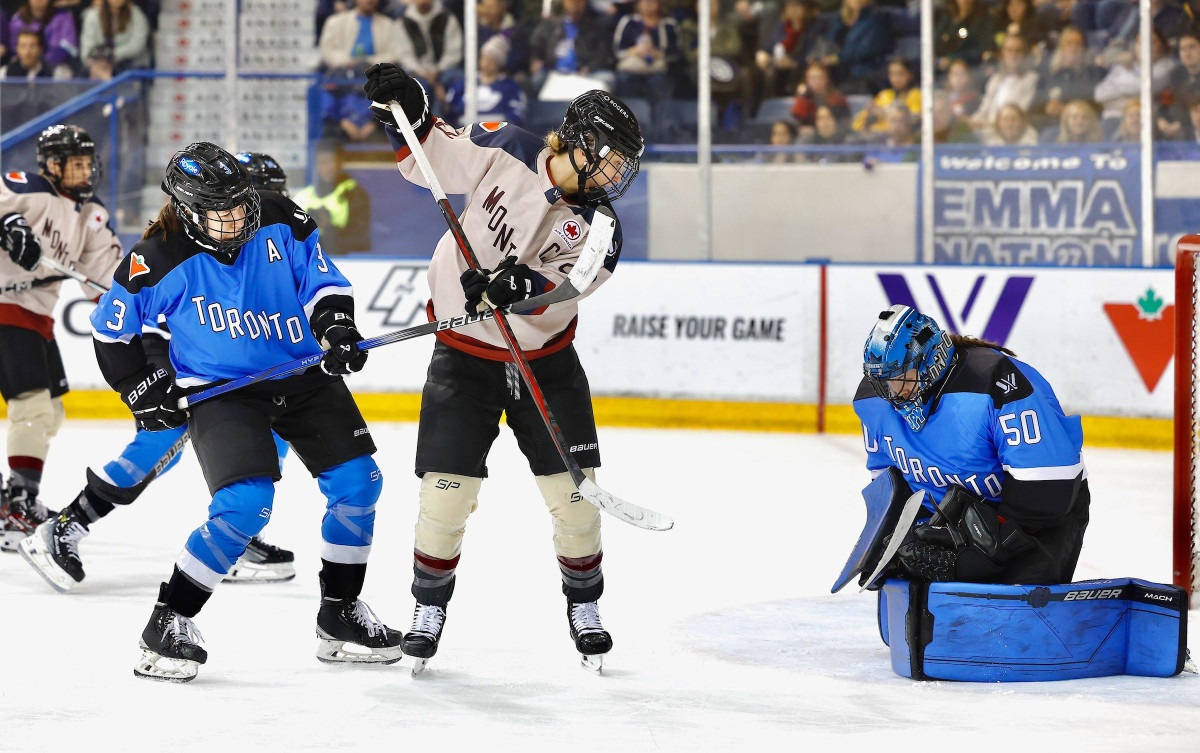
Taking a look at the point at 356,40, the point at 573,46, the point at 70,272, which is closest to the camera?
the point at 70,272

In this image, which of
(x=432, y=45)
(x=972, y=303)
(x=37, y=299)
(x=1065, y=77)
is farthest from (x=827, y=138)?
(x=37, y=299)

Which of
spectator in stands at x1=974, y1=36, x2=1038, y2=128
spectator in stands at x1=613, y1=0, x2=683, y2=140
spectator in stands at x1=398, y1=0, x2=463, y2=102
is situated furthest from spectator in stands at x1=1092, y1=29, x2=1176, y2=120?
spectator in stands at x1=398, y1=0, x2=463, y2=102

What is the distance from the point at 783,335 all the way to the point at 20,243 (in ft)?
11.6

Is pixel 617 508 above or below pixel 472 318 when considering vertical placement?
below

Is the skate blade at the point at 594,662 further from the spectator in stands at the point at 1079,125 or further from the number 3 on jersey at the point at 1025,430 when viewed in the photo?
the spectator in stands at the point at 1079,125

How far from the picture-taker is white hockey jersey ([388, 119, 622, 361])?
3.06 metres

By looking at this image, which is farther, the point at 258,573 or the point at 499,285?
the point at 258,573

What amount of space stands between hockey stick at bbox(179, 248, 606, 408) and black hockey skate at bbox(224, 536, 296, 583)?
1.05m

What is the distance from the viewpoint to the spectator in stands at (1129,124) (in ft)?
22.4

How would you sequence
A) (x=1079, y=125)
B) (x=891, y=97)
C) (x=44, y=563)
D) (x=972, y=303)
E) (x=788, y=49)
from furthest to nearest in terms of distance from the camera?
(x=788, y=49) → (x=891, y=97) → (x=1079, y=125) → (x=972, y=303) → (x=44, y=563)

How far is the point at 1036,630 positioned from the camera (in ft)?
9.88

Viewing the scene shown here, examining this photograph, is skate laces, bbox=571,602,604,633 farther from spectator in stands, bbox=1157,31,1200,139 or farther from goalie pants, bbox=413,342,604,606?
spectator in stands, bbox=1157,31,1200,139

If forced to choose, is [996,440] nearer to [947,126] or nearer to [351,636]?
[351,636]

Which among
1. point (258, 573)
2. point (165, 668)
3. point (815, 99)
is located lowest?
point (258, 573)
